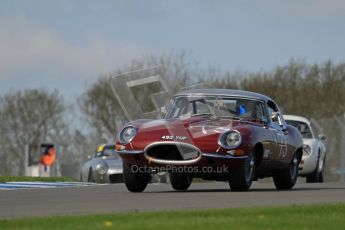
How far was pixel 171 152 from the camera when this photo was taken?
15852 millimetres

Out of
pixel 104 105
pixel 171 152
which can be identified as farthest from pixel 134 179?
pixel 104 105

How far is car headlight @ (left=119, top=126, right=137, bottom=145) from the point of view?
1602 centimetres

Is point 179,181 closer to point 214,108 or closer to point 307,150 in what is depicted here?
point 214,108

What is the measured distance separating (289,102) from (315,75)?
2.43 meters

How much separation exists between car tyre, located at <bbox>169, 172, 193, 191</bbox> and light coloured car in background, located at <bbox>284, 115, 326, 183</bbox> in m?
7.51

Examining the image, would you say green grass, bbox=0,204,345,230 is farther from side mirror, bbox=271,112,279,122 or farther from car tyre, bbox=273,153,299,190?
car tyre, bbox=273,153,299,190

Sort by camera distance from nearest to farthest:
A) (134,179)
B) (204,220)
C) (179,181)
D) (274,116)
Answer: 1. (204,220)
2. (134,179)
3. (274,116)
4. (179,181)

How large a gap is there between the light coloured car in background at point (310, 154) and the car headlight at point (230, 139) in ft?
32.4

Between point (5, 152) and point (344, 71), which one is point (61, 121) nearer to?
point (5, 152)

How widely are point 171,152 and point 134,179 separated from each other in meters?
1.02

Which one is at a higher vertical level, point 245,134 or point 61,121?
point 245,134

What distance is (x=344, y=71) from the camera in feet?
194

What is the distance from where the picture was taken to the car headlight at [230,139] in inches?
619

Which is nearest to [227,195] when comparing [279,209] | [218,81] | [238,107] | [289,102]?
[238,107]
